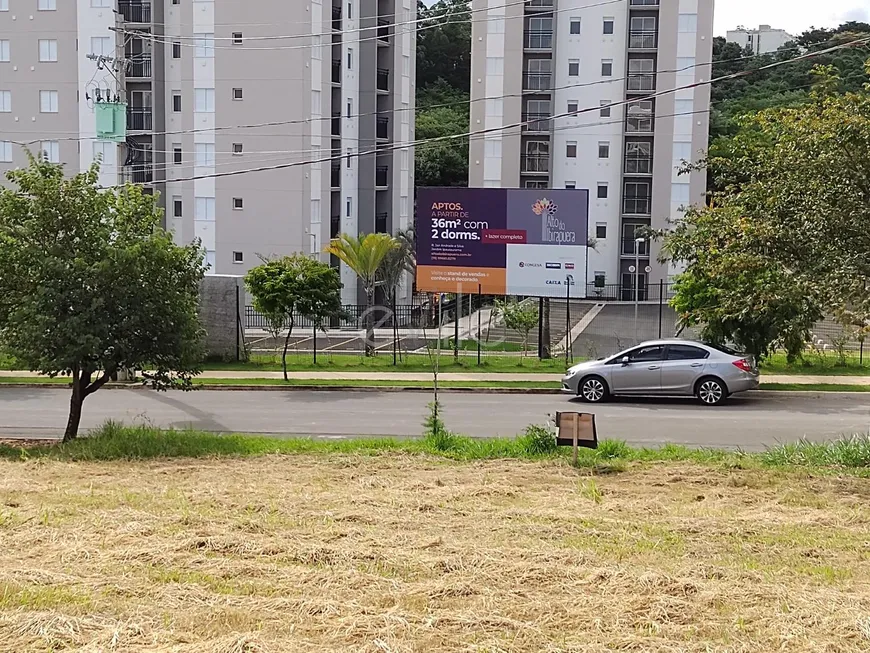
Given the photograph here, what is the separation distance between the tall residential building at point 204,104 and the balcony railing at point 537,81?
12.4 meters

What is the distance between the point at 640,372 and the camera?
69.1 ft

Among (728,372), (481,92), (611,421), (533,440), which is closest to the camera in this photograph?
(533,440)

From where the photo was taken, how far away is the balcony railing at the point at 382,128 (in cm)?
5956

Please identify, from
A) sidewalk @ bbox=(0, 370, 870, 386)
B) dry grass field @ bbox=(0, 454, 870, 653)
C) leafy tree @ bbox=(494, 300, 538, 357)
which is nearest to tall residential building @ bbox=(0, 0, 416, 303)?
leafy tree @ bbox=(494, 300, 538, 357)

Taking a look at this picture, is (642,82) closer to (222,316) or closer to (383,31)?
(383,31)

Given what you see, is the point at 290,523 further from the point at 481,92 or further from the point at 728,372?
the point at 481,92

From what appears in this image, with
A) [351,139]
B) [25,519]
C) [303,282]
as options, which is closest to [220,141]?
[351,139]

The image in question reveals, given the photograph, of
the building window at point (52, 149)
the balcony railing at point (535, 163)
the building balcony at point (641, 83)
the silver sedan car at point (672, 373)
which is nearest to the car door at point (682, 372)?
the silver sedan car at point (672, 373)

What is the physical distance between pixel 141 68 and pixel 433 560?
49574mm

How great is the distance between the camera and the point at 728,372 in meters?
21.0

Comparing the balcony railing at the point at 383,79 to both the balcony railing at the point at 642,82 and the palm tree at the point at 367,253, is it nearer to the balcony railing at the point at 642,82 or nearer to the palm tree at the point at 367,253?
the balcony railing at the point at 642,82

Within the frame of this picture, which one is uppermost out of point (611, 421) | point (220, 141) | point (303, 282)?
point (220, 141)

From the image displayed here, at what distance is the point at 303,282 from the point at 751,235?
52.0 ft

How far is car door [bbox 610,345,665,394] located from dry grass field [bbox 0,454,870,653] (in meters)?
9.02
